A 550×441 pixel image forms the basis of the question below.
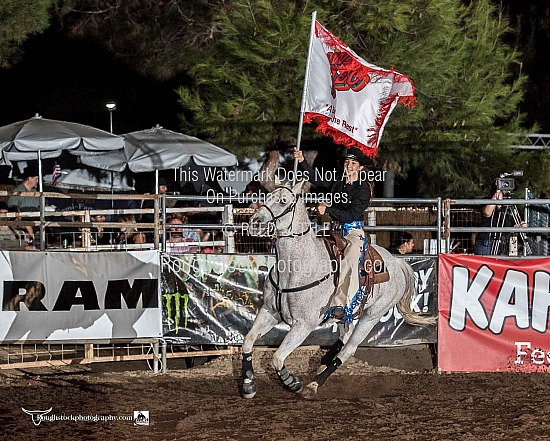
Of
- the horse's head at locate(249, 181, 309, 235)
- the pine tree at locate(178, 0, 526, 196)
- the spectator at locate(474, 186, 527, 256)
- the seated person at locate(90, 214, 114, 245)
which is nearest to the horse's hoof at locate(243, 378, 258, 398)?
the horse's head at locate(249, 181, 309, 235)

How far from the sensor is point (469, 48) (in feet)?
57.5

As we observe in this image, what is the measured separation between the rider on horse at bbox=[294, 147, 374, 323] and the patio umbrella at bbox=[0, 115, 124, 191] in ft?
15.3

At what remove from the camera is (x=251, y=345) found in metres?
9.18

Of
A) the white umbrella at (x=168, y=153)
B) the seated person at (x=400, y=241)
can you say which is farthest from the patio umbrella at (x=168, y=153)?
the seated person at (x=400, y=241)

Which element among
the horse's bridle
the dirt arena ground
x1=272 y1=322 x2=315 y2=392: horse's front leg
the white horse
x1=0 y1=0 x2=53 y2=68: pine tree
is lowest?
the dirt arena ground

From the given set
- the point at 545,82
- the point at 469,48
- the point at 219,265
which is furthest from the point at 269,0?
the point at 545,82

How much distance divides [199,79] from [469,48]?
213 inches

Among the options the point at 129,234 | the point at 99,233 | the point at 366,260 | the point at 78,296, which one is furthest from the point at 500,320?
the point at 99,233

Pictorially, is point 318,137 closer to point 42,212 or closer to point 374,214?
point 374,214

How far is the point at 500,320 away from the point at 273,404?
357cm

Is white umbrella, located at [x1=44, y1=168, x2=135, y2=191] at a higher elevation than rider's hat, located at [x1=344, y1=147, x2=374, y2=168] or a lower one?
higher

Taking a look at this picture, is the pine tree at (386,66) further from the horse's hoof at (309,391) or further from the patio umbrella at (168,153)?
the horse's hoof at (309,391)

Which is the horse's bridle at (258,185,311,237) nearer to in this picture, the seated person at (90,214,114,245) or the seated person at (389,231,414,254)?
the seated person at (90,214,114,245)

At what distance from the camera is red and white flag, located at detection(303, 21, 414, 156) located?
33.5ft
